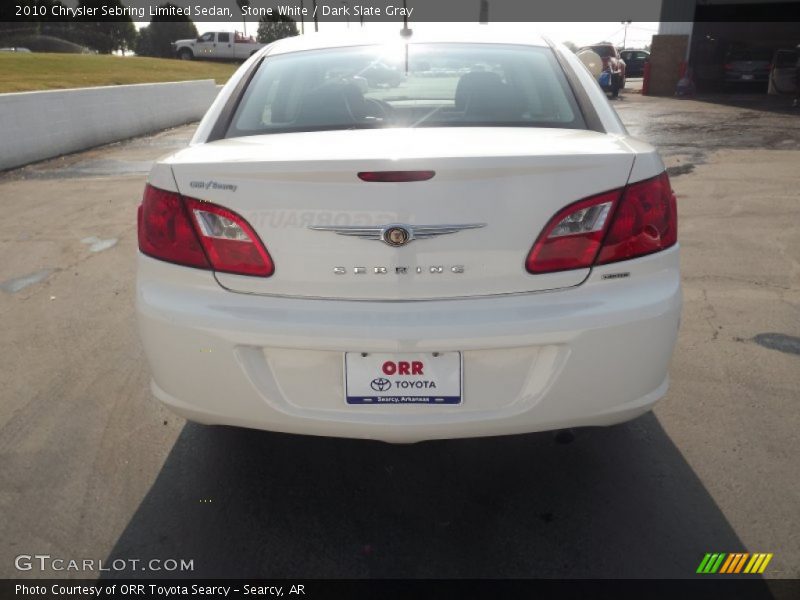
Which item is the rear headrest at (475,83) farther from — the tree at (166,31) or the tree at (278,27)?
the tree at (278,27)

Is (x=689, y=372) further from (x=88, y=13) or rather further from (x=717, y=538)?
(x=88, y=13)

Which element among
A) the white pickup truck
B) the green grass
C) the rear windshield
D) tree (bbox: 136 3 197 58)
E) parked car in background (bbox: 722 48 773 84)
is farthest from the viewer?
tree (bbox: 136 3 197 58)

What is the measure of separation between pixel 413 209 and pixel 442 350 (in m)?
0.41

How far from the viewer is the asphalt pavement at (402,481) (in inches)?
91.7

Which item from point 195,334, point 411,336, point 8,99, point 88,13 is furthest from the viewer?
point 88,13

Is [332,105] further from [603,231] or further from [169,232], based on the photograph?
[603,231]

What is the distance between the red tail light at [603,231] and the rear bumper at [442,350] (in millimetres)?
54

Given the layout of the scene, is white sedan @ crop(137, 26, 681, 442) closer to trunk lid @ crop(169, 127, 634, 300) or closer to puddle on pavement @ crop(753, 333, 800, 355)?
trunk lid @ crop(169, 127, 634, 300)

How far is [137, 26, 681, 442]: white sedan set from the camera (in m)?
2.10

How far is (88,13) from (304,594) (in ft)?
191

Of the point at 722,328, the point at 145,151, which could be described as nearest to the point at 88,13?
the point at 145,151

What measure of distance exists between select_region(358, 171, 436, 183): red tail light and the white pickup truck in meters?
41.6

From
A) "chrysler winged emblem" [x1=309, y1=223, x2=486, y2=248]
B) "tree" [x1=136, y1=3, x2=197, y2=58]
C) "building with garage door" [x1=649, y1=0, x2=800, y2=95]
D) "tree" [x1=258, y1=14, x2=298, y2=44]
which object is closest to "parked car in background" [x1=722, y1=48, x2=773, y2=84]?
"building with garage door" [x1=649, y1=0, x2=800, y2=95]

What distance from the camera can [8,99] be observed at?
33.3 feet
